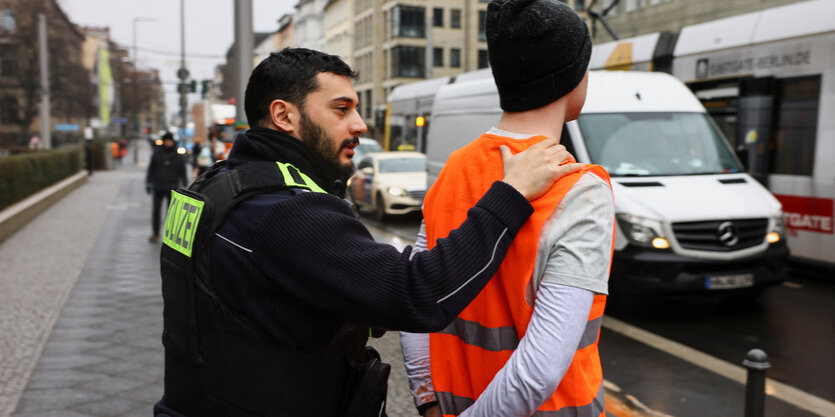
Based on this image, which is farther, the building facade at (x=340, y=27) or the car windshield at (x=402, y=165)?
the building facade at (x=340, y=27)

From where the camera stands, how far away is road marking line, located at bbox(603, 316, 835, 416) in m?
4.93

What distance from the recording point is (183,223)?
1.91m

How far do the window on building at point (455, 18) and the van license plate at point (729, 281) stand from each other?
6086 cm

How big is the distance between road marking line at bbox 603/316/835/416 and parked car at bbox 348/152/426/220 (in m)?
8.71

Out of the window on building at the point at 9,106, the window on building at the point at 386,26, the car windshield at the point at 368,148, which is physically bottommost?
the car windshield at the point at 368,148

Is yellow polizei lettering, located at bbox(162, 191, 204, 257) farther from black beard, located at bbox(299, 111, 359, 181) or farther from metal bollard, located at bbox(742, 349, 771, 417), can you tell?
metal bollard, located at bbox(742, 349, 771, 417)

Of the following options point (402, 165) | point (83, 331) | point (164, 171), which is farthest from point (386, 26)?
point (83, 331)

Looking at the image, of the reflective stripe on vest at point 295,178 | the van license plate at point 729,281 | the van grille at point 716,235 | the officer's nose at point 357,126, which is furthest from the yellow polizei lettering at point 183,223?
the van license plate at point 729,281

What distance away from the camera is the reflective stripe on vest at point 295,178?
70.6 inches

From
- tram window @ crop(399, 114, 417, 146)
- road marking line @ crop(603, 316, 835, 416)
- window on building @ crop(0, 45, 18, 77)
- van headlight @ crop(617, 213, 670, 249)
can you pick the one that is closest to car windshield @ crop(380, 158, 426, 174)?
tram window @ crop(399, 114, 417, 146)

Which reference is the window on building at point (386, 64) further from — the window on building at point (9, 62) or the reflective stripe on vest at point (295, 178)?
the reflective stripe on vest at point (295, 178)

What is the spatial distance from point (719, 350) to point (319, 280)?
535 centimetres

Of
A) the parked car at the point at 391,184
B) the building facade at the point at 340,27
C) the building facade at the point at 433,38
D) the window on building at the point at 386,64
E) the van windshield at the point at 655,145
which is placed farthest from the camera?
the building facade at the point at 340,27

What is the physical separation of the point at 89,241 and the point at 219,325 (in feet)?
39.0
